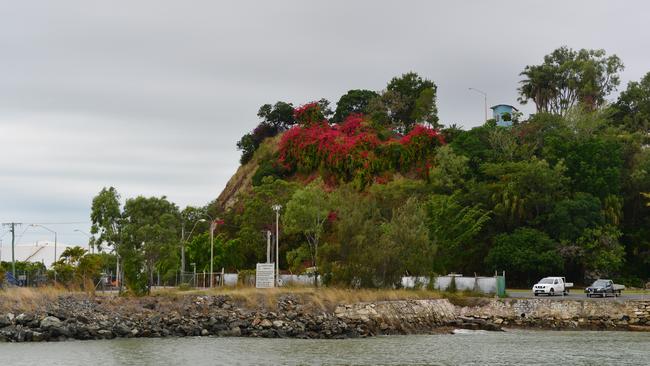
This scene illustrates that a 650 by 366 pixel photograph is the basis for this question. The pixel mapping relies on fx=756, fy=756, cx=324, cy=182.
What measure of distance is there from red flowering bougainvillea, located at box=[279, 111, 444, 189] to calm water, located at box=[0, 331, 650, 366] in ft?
142

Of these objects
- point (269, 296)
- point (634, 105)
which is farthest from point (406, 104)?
point (269, 296)

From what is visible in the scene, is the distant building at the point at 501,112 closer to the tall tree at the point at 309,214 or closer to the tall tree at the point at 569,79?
the tall tree at the point at 569,79

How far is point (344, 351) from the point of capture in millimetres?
43312

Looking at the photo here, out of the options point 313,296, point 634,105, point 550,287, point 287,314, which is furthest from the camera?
point 634,105

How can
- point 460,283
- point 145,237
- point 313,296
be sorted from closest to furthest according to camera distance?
point 313,296 → point 145,237 → point 460,283

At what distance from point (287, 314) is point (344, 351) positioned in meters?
10.5

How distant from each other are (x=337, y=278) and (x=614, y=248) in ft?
105

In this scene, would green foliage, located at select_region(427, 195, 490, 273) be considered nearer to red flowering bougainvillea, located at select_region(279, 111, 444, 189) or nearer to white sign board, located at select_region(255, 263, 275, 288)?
red flowering bougainvillea, located at select_region(279, 111, 444, 189)

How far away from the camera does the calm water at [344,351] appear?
127 feet

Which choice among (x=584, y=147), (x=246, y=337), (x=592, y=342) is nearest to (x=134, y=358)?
(x=246, y=337)

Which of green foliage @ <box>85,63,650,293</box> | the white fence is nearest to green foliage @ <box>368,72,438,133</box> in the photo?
green foliage @ <box>85,63,650,293</box>

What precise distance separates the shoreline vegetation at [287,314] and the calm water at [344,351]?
7.60ft

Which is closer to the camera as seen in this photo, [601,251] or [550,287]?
[550,287]

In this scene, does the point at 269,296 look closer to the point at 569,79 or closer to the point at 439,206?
the point at 439,206
